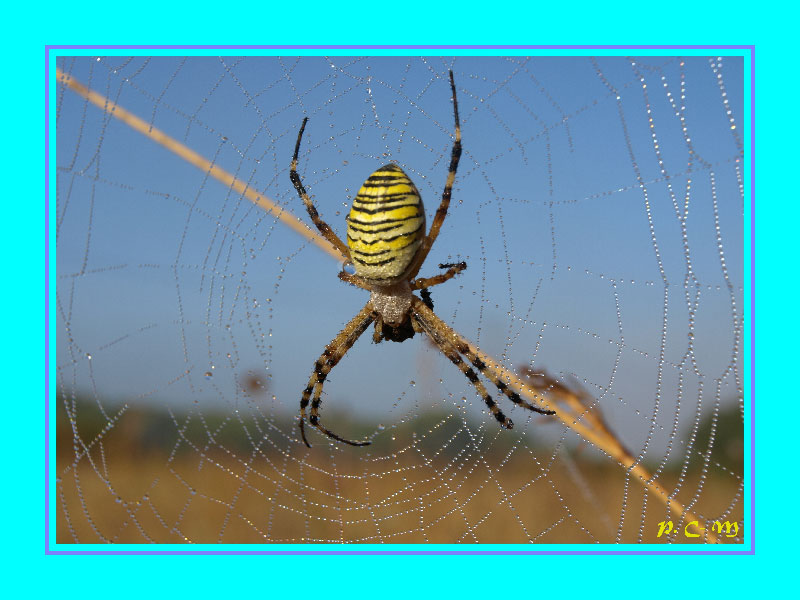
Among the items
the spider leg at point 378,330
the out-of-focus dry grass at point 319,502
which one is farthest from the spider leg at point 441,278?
the out-of-focus dry grass at point 319,502

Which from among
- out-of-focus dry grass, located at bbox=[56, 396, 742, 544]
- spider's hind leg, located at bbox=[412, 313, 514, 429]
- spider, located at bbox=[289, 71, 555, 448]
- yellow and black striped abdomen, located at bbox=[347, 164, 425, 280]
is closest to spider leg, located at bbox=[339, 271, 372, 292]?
spider, located at bbox=[289, 71, 555, 448]

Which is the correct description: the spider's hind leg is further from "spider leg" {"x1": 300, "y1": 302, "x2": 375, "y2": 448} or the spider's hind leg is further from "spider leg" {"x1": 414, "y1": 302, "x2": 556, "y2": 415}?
"spider leg" {"x1": 300, "y1": 302, "x2": 375, "y2": 448}

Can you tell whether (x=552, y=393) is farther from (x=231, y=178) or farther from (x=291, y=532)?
(x=291, y=532)

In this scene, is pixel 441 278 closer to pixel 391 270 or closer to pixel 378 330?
pixel 391 270

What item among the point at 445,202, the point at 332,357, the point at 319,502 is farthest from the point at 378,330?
the point at 319,502

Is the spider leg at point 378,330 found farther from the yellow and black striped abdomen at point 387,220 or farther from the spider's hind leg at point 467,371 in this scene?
the yellow and black striped abdomen at point 387,220
